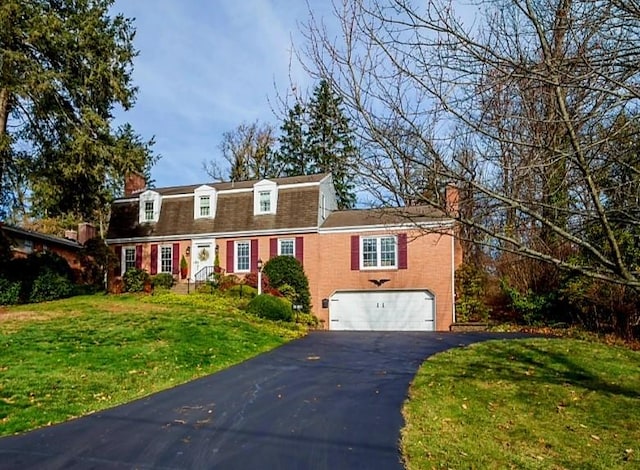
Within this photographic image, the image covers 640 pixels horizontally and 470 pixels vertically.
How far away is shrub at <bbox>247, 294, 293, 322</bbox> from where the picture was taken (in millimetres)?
17219

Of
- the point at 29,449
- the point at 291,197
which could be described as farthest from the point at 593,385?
the point at 291,197

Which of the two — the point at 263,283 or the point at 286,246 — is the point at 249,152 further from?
the point at 263,283

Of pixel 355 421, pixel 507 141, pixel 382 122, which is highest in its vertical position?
pixel 382 122

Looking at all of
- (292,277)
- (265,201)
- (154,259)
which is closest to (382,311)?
(292,277)

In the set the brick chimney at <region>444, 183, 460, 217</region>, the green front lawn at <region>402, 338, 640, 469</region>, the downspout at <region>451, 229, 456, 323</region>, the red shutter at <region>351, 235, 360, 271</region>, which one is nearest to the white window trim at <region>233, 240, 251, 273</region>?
the red shutter at <region>351, 235, 360, 271</region>

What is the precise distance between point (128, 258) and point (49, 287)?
16.3 ft

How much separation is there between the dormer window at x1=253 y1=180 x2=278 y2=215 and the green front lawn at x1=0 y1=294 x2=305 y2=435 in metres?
6.17

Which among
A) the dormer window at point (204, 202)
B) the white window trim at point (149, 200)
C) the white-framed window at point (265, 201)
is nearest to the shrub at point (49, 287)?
the white window trim at point (149, 200)

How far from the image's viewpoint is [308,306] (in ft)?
68.4

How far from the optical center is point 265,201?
23328mm

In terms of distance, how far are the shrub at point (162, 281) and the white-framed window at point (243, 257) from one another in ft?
9.93

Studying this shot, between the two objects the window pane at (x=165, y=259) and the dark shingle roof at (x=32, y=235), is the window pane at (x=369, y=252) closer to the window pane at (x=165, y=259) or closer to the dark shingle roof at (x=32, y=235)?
the window pane at (x=165, y=259)

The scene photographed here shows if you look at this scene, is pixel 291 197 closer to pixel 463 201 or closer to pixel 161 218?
pixel 161 218

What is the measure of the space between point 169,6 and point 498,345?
10.9 meters
